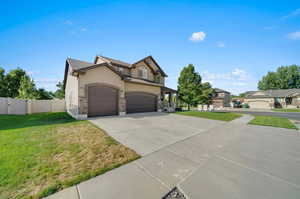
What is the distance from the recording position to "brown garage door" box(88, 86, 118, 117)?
30.9ft

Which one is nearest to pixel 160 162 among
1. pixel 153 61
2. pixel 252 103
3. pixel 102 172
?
pixel 102 172

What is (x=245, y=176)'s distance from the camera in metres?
2.52

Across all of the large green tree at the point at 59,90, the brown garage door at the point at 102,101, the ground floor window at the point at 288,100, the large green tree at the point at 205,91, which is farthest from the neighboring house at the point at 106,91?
the ground floor window at the point at 288,100

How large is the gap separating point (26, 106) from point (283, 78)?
76.0m

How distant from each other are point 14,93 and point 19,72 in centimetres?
A: 464

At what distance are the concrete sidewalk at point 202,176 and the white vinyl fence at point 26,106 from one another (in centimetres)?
1583

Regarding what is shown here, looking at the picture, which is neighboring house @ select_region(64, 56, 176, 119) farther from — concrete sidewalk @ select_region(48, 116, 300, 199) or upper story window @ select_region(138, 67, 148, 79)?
concrete sidewalk @ select_region(48, 116, 300, 199)

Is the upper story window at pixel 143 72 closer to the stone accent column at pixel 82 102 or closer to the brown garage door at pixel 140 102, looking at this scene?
the brown garage door at pixel 140 102

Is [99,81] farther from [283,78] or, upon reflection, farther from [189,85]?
[283,78]

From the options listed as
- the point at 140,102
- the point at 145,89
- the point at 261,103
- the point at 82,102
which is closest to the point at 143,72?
the point at 145,89

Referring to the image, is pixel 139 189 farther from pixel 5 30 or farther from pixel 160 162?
pixel 5 30

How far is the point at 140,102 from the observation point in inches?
524

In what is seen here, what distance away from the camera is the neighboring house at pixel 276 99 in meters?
28.6

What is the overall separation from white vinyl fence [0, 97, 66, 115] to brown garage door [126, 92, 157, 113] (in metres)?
10.7
